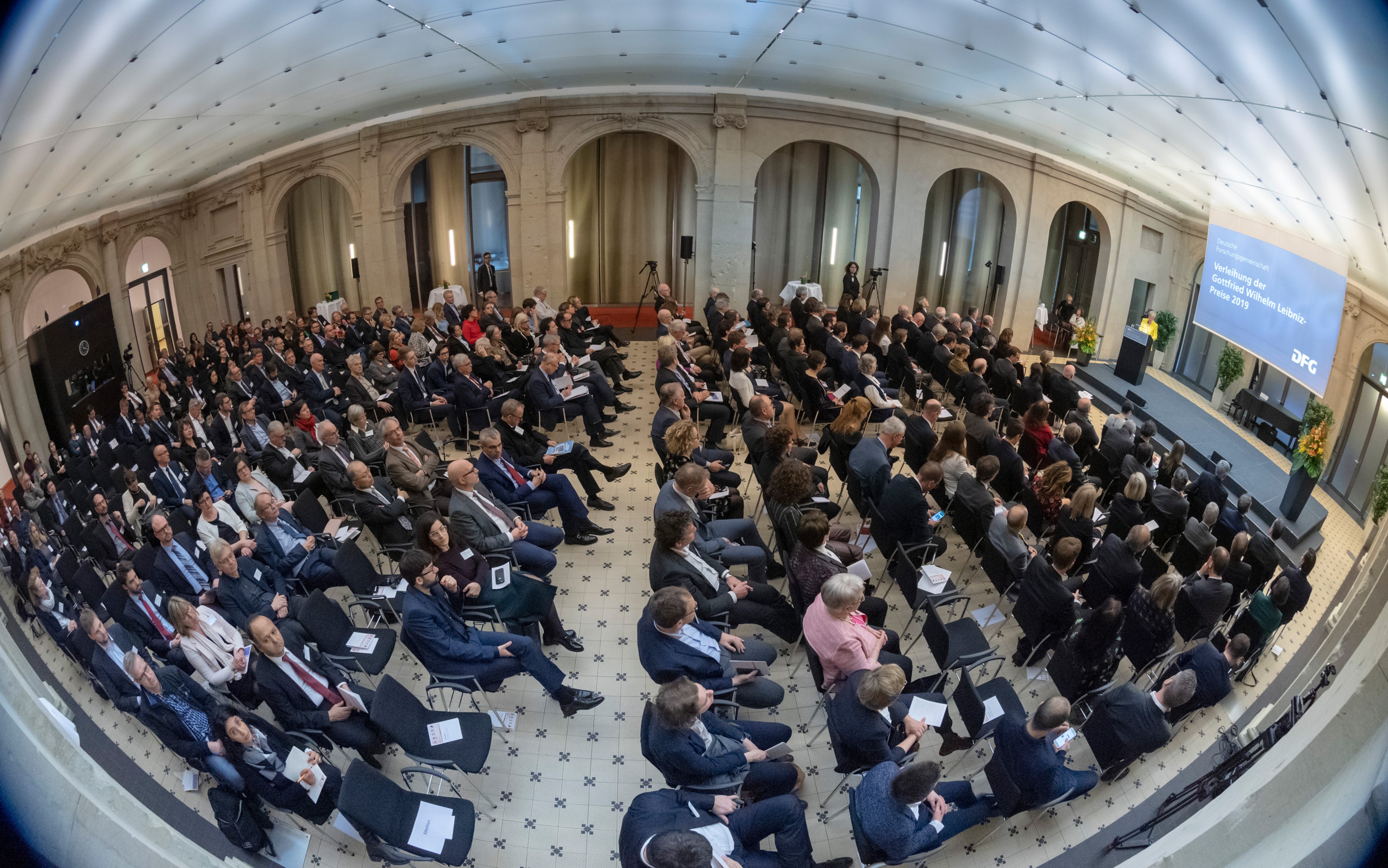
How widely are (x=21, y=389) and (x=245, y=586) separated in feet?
16.1

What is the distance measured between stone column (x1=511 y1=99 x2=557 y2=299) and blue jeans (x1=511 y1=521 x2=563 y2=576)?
9.83 m

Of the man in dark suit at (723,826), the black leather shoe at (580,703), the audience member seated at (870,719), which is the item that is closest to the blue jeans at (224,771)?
the black leather shoe at (580,703)

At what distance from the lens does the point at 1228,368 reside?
11.2 metres

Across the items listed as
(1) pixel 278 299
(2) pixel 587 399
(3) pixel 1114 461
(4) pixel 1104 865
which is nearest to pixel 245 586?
(2) pixel 587 399

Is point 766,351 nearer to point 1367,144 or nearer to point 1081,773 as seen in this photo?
point 1367,144

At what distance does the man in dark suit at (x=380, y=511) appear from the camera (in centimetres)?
558

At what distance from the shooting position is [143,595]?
16.1 ft

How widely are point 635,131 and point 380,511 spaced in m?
10.9

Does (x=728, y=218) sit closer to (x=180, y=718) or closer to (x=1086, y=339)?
(x=1086, y=339)

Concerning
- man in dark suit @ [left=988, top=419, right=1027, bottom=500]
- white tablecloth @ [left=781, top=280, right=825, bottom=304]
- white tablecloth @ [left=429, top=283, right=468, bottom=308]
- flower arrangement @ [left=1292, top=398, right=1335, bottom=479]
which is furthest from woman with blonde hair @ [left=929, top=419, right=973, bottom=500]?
white tablecloth @ [left=429, top=283, right=468, bottom=308]

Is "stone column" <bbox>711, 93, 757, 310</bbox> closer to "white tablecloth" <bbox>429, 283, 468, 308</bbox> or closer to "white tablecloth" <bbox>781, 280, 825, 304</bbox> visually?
"white tablecloth" <bbox>781, 280, 825, 304</bbox>

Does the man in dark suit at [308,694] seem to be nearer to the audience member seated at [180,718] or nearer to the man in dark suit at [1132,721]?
the audience member seated at [180,718]

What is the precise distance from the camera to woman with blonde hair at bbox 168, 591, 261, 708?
14.1ft

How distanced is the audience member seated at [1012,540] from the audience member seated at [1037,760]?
169 centimetres
